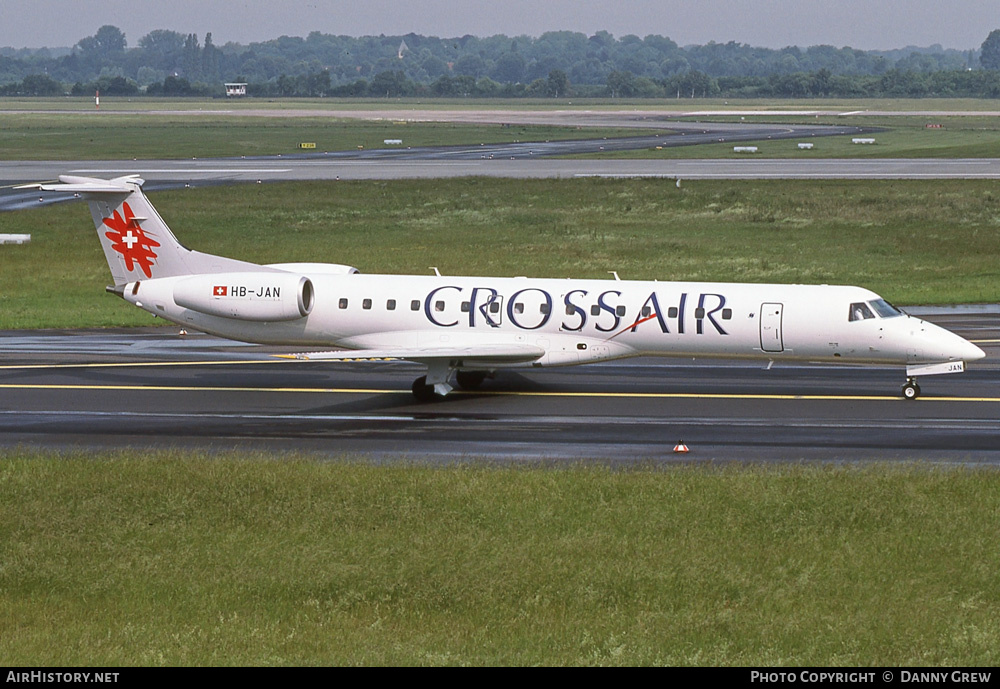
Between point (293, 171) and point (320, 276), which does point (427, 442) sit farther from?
point (293, 171)

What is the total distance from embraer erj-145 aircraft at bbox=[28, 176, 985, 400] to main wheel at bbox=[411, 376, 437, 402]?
0.03m

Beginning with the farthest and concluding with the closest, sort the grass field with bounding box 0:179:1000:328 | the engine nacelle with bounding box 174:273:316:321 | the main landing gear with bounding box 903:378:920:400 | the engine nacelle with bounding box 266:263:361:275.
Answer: the grass field with bounding box 0:179:1000:328 → the engine nacelle with bounding box 266:263:361:275 → the engine nacelle with bounding box 174:273:316:321 → the main landing gear with bounding box 903:378:920:400

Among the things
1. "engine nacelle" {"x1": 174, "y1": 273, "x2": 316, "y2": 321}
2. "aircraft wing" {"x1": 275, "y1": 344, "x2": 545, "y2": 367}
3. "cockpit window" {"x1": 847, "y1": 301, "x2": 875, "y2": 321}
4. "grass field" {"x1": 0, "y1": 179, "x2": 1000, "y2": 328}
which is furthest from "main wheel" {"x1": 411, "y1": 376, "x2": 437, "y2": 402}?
"grass field" {"x1": 0, "y1": 179, "x2": 1000, "y2": 328}

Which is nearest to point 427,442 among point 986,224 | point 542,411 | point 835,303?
point 542,411

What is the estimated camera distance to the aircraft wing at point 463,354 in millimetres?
30547

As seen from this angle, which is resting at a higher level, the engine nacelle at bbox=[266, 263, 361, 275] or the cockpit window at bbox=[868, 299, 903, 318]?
the engine nacelle at bbox=[266, 263, 361, 275]

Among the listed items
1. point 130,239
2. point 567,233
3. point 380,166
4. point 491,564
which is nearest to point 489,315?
point 130,239

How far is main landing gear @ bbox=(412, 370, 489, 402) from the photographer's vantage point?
31.6 meters

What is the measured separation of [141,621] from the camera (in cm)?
1574

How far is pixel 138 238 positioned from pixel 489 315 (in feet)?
31.0

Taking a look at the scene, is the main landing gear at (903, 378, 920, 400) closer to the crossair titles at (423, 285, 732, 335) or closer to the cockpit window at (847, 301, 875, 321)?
the cockpit window at (847, 301, 875, 321)

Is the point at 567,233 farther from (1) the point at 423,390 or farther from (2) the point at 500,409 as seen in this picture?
(2) the point at 500,409

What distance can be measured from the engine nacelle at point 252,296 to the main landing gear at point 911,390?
1465 cm

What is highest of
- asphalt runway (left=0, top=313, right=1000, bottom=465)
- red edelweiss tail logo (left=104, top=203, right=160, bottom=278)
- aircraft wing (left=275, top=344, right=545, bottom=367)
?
red edelweiss tail logo (left=104, top=203, right=160, bottom=278)
